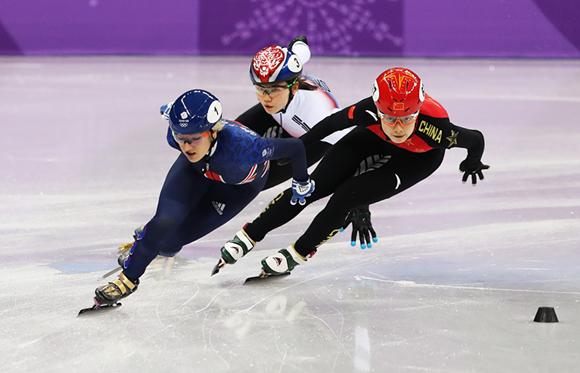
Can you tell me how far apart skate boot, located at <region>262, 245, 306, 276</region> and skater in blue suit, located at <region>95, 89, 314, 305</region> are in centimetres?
28

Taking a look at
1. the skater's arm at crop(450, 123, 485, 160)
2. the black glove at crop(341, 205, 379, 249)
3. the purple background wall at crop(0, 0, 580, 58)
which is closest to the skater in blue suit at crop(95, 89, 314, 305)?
the black glove at crop(341, 205, 379, 249)

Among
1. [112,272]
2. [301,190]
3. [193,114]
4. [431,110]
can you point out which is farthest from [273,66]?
[112,272]

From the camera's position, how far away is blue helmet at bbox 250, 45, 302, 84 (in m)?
5.13

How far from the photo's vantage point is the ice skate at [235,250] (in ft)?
16.6

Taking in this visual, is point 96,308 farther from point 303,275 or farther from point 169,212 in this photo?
point 303,275

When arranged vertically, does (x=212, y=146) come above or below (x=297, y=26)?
below

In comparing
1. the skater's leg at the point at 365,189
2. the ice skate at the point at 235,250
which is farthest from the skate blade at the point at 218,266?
the skater's leg at the point at 365,189

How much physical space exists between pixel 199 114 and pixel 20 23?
1087 cm

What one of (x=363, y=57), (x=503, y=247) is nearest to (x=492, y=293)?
(x=503, y=247)

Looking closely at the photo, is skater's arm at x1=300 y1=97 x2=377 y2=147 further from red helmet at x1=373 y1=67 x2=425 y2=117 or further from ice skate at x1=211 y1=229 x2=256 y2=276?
ice skate at x1=211 y1=229 x2=256 y2=276

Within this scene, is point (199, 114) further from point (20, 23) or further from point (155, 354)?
point (20, 23)

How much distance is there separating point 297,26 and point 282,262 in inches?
387

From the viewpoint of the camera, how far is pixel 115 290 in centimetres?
452

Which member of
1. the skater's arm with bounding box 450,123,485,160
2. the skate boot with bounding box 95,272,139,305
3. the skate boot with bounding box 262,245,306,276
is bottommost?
the skate boot with bounding box 95,272,139,305
